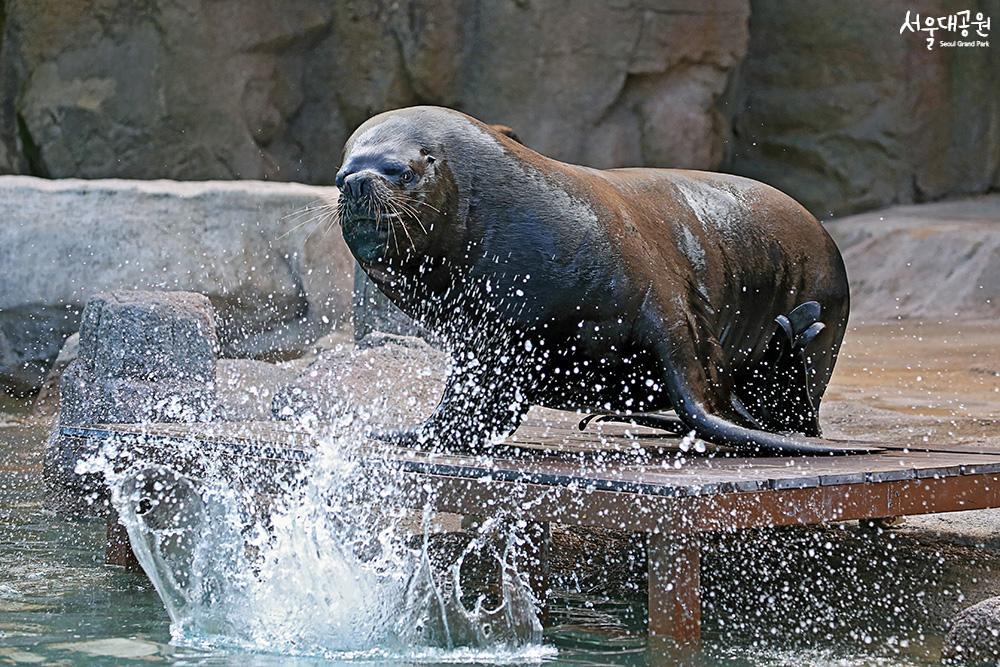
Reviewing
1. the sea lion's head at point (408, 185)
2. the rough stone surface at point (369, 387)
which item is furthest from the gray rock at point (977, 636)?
the rough stone surface at point (369, 387)

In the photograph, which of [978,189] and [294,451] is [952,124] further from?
[294,451]

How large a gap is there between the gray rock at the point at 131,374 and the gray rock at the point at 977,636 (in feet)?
9.72

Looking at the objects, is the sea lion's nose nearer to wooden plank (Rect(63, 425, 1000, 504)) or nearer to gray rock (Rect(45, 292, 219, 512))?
wooden plank (Rect(63, 425, 1000, 504))

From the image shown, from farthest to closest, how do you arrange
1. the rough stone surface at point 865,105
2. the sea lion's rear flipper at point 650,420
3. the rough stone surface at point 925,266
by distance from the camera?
the rough stone surface at point 865,105 < the rough stone surface at point 925,266 < the sea lion's rear flipper at point 650,420

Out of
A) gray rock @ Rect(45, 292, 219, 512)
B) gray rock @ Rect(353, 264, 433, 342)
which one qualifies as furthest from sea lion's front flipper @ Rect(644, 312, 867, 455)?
gray rock @ Rect(353, 264, 433, 342)

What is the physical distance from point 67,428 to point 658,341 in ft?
6.02

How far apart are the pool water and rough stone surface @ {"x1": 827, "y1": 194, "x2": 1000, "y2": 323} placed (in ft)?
23.9

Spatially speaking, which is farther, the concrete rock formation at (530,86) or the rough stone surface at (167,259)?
the concrete rock formation at (530,86)

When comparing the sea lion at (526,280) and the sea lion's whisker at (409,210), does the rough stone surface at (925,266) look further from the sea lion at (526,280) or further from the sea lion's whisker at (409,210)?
the sea lion's whisker at (409,210)

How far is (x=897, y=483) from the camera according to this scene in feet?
12.5

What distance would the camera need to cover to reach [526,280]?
3.96m

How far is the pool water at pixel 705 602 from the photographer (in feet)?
12.0

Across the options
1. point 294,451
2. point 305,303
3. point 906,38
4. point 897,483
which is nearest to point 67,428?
point 294,451

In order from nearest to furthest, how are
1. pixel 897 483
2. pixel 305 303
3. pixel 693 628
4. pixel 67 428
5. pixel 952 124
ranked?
pixel 693 628, pixel 897 483, pixel 67 428, pixel 305 303, pixel 952 124
